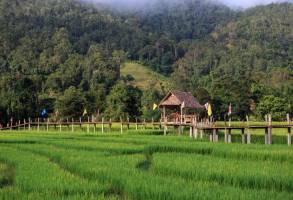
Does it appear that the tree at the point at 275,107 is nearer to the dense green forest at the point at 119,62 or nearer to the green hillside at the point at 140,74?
the dense green forest at the point at 119,62

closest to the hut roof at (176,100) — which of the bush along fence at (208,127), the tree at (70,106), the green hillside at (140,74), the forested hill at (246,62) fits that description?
the bush along fence at (208,127)

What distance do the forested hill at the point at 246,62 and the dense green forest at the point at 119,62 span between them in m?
0.21

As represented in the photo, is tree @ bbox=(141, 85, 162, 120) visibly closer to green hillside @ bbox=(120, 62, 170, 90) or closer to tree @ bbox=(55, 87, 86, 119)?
tree @ bbox=(55, 87, 86, 119)

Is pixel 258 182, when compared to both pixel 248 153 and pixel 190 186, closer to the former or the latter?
pixel 190 186

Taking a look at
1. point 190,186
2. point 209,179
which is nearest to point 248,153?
point 209,179

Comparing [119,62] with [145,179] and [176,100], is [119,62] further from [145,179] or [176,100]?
[145,179]

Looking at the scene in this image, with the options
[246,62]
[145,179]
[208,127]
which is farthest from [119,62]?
[145,179]

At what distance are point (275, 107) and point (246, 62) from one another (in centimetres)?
6222

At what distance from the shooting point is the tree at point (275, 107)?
214 feet

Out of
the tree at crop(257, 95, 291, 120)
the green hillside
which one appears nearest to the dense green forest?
the tree at crop(257, 95, 291, 120)

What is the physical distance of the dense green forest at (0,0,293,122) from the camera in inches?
2844

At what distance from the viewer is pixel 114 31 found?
16950 centimetres

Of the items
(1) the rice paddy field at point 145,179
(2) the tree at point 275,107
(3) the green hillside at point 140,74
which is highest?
(3) the green hillside at point 140,74

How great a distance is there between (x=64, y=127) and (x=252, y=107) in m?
27.3
